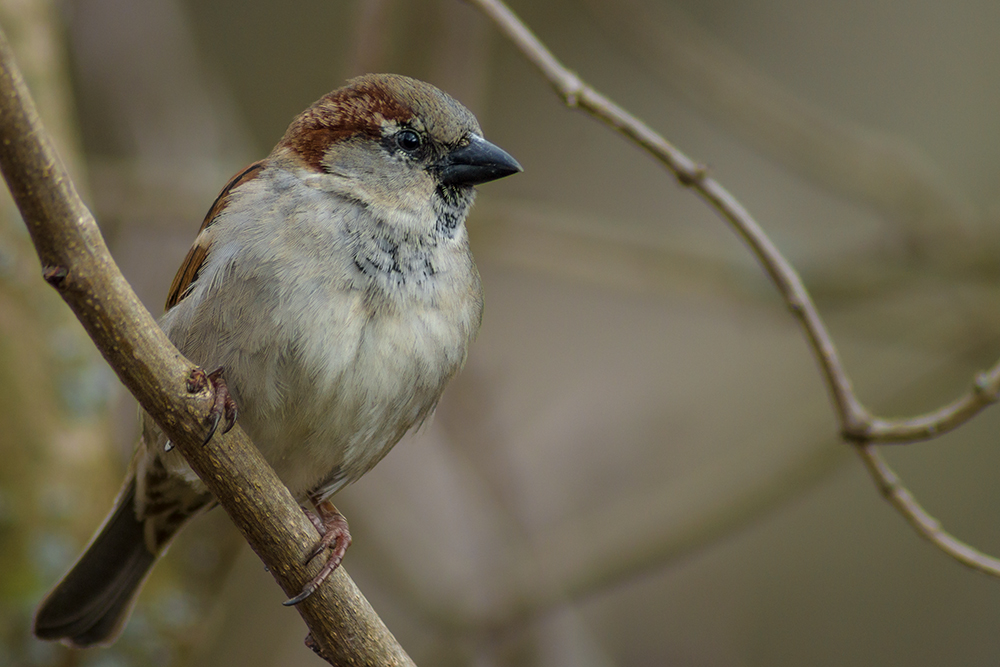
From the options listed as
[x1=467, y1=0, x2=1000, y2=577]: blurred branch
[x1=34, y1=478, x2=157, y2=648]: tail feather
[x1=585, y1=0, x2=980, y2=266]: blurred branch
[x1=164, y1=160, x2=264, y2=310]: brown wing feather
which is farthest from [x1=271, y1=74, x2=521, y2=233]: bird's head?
[x1=585, y1=0, x2=980, y2=266]: blurred branch

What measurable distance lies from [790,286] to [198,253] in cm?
147

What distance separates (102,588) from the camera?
9.36ft

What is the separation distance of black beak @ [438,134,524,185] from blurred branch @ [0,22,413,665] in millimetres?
978

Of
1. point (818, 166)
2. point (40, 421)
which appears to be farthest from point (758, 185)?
point (40, 421)

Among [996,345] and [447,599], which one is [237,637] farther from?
[996,345]

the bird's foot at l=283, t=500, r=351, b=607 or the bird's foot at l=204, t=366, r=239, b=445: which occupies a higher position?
the bird's foot at l=204, t=366, r=239, b=445

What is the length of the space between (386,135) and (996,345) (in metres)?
2.83

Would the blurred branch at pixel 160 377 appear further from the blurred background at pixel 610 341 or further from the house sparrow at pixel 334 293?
the blurred background at pixel 610 341

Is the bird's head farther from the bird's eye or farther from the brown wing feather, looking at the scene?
the brown wing feather

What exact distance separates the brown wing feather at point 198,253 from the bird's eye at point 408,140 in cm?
38

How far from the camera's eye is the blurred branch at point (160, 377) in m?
1.47

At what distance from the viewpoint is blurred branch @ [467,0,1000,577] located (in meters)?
2.21

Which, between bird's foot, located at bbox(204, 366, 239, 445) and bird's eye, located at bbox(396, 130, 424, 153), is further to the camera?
bird's eye, located at bbox(396, 130, 424, 153)

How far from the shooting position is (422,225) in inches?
96.3
